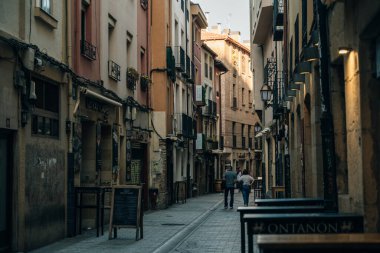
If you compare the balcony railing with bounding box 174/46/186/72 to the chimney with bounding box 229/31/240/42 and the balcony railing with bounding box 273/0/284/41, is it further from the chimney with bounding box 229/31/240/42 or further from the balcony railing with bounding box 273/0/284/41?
the chimney with bounding box 229/31/240/42

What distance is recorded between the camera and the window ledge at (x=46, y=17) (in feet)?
45.1

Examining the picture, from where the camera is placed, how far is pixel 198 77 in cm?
5009

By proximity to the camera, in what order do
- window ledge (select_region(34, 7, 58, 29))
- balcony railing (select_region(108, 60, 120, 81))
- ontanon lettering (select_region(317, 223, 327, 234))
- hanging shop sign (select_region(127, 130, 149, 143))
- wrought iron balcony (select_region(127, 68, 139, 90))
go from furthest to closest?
hanging shop sign (select_region(127, 130, 149, 143))
wrought iron balcony (select_region(127, 68, 139, 90))
balcony railing (select_region(108, 60, 120, 81))
window ledge (select_region(34, 7, 58, 29))
ontanon lettering (select_region(317, 223, 327, 234))

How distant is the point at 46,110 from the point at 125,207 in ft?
8.79

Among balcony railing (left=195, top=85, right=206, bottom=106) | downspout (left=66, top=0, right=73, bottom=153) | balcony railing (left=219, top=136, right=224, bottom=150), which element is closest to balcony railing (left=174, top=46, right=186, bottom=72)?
balcony railing (left=195, top=85, right=206, bottom=106)

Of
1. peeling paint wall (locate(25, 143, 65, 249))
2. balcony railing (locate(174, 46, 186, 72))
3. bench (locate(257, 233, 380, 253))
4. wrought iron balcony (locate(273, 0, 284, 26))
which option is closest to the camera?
bench (locate(257, 233, 380, 253))

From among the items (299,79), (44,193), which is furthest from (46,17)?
(299,79)

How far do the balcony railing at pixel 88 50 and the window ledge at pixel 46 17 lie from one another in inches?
94.1

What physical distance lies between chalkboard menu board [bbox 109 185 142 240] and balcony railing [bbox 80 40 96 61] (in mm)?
4146

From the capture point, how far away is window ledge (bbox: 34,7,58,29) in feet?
45.1

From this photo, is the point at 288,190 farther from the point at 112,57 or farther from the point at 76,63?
the point at 76,63

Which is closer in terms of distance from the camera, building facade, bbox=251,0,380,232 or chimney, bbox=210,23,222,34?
building facade, bbox=251,0,380,232

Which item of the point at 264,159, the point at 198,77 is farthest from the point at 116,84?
the point at 198,77

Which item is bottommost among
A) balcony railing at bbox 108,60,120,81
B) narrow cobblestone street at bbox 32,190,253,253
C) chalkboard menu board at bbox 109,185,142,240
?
narrow cobblestone street at bbox 32,190,253,253
